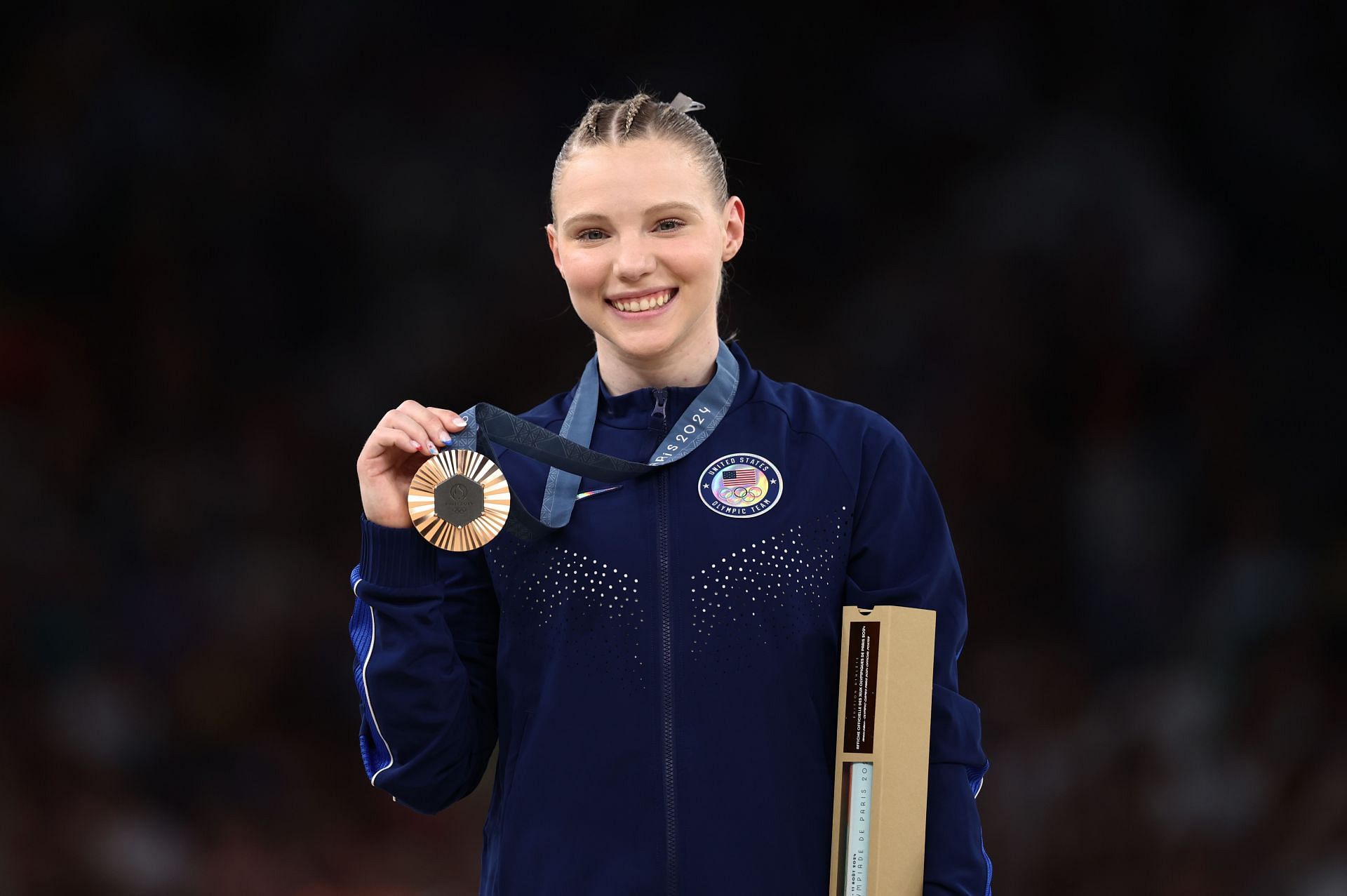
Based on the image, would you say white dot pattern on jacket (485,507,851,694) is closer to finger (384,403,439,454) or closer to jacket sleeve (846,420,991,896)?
jacket sleeve (846,420,991,896)

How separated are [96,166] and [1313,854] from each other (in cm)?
460

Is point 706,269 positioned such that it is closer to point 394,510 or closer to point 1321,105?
point 394,510

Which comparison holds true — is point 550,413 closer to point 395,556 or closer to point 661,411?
point 661,411

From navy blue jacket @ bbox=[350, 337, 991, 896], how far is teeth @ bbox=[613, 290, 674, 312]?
0.19 metres

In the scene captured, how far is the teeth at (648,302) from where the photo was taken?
202cm

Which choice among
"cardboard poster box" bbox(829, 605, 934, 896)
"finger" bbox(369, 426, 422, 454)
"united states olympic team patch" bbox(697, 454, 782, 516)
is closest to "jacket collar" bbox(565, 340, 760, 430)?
"united states olympic team patch" bbox(697, 454, 782, 516)

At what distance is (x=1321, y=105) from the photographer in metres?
4.84

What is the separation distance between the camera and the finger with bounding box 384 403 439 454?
6.20 feet

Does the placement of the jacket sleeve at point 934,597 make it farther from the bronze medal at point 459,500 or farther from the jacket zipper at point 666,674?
the bronze medal at point 459,500

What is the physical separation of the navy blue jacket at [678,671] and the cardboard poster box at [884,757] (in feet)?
0.19

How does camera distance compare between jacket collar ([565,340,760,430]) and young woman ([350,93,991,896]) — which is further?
jacket collar ([565,340,760,430])

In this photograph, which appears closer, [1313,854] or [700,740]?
[700,740]

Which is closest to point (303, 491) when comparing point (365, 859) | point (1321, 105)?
point (365, 859)

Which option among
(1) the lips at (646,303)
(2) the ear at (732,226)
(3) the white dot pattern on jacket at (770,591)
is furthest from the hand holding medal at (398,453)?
(2) the ear at (732,226)
